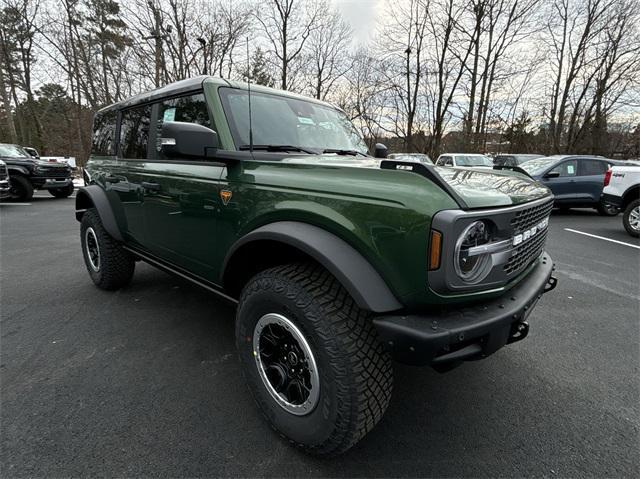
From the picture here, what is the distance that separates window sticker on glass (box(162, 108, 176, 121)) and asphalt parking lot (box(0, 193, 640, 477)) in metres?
1.40

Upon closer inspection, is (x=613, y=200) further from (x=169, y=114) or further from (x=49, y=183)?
(x=49, y=183)

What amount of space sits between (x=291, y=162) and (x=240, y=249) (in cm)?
56

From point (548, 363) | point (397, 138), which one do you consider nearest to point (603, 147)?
point (397, 138)

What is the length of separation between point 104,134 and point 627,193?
9446mm

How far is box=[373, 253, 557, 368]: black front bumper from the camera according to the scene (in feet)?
4.28

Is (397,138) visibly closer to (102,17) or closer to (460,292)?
(102,17)

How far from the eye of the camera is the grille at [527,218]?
1566 mm

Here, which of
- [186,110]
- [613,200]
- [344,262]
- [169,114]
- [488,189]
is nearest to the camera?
[344,262]

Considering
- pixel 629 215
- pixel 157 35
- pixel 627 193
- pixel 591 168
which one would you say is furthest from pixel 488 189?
pixel 157 35

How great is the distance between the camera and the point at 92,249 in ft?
12.7

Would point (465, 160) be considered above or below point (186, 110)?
below

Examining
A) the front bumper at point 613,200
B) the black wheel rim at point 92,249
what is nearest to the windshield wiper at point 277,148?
the black wheel rim at point 92,249

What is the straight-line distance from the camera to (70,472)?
1.58 metres

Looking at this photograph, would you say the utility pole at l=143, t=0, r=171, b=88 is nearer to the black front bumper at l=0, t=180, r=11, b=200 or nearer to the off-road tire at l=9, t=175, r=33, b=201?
the off-road tire at l=9, t=175, r=33, b=201
